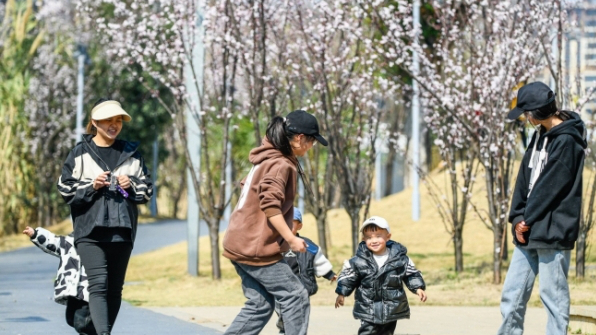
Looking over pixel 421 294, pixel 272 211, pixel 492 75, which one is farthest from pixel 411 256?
pixel 272 211

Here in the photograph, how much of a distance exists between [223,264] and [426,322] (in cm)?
831

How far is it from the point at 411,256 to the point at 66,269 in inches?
426

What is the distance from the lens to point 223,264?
17.1 metres

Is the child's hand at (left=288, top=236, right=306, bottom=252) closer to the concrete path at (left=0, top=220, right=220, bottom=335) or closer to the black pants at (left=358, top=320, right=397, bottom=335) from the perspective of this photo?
the black pants at (left=358, top=320, right=397, bottom=335)

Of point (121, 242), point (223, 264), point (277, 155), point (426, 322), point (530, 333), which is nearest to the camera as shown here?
point (277, 155)

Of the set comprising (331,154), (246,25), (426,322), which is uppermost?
(246,25)

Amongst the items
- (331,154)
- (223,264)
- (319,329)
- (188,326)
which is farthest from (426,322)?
(223,264)

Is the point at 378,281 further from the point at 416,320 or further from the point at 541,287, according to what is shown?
the point at 416,320

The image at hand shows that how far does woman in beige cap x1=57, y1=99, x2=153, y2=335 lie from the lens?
21.5 feet

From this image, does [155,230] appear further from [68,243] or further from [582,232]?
[68,243]

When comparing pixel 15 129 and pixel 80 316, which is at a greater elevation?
pixel 15 129

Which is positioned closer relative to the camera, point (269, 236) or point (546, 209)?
point (269, 236)

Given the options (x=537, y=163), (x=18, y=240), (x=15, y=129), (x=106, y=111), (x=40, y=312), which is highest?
(x=106, y=111)

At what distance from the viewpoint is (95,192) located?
6.55m
